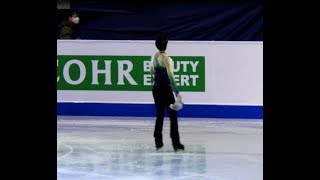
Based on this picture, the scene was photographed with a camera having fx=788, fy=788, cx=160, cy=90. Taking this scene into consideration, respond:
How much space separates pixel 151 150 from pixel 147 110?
176 inches

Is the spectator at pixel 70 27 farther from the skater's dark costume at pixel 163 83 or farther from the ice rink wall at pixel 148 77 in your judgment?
the skater's dark costume at pixel 163 83

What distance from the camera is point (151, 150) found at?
11234mm

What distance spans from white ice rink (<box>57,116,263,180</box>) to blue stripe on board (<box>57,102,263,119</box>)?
0.22m

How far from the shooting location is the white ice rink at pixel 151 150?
9.09m

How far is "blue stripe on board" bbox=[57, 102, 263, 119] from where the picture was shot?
50.0ft

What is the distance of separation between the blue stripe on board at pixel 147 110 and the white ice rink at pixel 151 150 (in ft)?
0.72

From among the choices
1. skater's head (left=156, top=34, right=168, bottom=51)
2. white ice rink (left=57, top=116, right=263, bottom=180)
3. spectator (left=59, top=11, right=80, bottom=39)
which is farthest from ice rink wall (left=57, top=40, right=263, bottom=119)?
skater's head (left=156, top=34, right=168, bottom=51)

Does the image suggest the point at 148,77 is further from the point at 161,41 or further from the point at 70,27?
the point at 161,41

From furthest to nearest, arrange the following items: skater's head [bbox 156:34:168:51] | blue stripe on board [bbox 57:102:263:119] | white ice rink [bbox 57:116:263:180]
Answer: blue stripe on board [bbox 57:102:263:119] < skater's head [bbox 156:34:168:51] < white ice rink [bbox 57:116:263:180]

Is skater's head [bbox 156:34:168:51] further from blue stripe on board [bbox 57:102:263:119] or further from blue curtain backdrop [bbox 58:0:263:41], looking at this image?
blue curtain backdrop [bbox 58:0:263:41]
